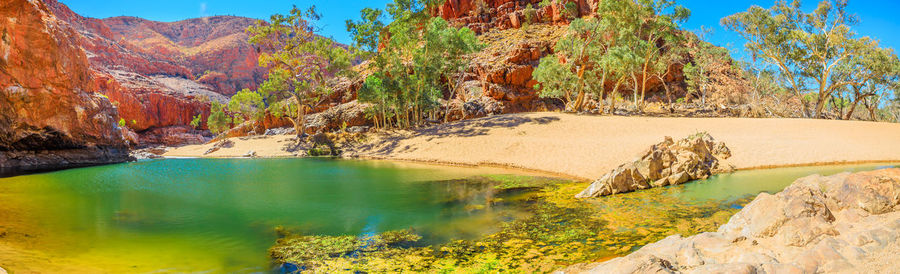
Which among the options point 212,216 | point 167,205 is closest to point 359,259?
point 212,216

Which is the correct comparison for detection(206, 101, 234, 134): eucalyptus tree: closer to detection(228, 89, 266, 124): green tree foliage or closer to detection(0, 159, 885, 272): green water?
detection(228, 89, 266, 124): green tree foliage

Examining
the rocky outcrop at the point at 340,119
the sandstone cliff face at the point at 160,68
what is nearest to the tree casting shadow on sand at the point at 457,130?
the rocky outcrop at the point at 340,119

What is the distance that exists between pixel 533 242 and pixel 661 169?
7.89 meters

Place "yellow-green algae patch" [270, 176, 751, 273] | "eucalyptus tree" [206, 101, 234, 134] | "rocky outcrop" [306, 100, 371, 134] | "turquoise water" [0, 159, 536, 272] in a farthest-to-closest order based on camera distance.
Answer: "eucalyptus tree" [206, 101, 234, 134]
"rocky outcrop" [306, 100, 371, 134]
"turquoise water" [0, 159, 536, 272]
"yellow-green algae patch" [270, 176, 751, 273]

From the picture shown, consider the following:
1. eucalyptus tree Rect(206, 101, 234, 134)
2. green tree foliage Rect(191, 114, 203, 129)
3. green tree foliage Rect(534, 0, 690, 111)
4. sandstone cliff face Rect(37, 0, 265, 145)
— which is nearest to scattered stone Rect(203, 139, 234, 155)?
sandstone cliff face Rect(37, 0, 265, 145)

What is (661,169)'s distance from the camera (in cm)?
1273

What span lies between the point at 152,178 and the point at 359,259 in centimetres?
1687

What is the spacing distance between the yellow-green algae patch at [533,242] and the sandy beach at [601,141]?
22.1 ft

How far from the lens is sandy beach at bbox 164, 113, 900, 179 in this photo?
634 inches

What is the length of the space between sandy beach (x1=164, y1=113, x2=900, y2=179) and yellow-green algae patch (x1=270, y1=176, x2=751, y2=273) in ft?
22.1

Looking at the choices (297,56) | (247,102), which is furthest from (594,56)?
(247,102)

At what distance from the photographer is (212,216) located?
9.95 metres

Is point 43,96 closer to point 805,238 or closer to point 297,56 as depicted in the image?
point 297,56

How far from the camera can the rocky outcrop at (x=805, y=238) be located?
3289mm
